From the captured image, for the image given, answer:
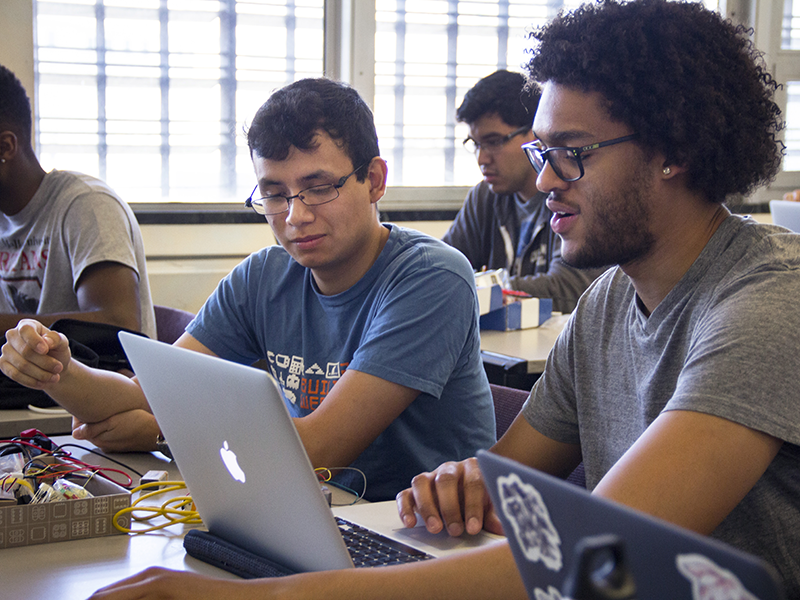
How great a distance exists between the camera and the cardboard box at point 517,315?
2684 mm

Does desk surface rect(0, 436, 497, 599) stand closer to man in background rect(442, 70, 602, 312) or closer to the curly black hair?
the curly black hair

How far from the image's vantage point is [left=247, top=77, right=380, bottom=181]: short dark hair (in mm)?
1507

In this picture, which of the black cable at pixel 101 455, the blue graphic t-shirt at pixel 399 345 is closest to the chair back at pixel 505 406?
the blue graphic t-shirt at pixel 399 345

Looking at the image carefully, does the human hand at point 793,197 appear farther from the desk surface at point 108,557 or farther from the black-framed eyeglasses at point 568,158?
the desk surface at point 108,557

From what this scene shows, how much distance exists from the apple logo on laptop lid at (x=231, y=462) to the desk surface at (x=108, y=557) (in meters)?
0.12

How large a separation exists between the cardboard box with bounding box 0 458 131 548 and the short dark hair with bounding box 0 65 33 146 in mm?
1660

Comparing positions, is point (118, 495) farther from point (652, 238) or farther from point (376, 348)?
point (652, 238)

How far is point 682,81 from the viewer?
41.2 inches

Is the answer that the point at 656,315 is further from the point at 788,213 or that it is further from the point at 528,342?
the point at 788,213

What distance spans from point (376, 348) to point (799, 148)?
4528mm

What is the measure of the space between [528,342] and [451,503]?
1479 mm

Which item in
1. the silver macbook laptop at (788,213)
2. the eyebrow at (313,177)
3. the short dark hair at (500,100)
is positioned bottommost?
the silver macbook laptop at (788,213)

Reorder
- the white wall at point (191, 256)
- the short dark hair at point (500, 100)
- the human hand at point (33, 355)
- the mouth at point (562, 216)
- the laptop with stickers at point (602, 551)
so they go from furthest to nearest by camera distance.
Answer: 1. the white wall at point (191, 256)
2. the short dark hair at point (500, 100)
3. the human hand at point (33, 355)
4. the mouth at point (562, 216)
5. the laptop with stickers at point (602, 551)

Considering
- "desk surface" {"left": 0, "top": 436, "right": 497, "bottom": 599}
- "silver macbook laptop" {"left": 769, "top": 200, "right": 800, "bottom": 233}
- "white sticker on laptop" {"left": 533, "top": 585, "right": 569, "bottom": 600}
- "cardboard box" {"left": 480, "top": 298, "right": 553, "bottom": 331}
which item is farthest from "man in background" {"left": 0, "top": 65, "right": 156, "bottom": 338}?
"silver macbook laptop" {"left": 769, "top": 200, "right": 800, "bottom": 233}
